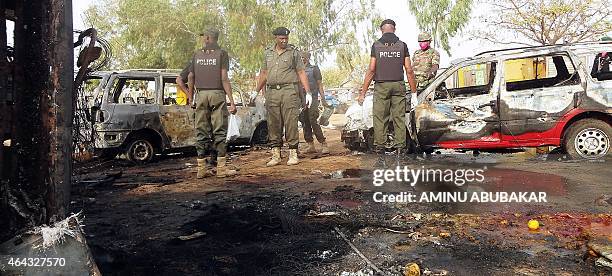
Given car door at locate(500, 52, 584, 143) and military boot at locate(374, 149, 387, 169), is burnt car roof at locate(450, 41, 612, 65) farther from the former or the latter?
military boot at locate(374, 149, 387, 169)

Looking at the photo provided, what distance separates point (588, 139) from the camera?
21.8ft

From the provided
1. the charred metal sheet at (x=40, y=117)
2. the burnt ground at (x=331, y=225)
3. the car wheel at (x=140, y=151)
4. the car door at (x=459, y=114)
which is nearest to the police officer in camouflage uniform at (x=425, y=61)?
the car door at (x=459, y=114)

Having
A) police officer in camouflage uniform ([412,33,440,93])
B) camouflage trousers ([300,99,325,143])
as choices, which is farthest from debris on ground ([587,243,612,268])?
camouflage trousers ([300,99,325,143])

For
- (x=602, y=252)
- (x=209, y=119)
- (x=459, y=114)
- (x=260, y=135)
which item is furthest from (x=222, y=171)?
(x=602, y=252)

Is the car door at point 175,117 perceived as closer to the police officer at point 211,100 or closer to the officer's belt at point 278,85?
the officer's belt at point 278,85

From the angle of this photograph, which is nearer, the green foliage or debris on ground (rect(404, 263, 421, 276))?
debris on ground (rect(404, 263, 421, 276))

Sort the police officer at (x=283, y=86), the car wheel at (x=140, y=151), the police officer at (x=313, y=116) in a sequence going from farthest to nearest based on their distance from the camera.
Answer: the police officer at (x=313, y=116)
the car wheel at (x=140, y=151)
the police officer at (x=283, y=86)

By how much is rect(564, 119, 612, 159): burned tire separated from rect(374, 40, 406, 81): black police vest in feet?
8.50

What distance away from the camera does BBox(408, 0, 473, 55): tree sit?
2484 centimetres

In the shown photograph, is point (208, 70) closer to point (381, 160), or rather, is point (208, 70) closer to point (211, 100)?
point (211, 100)

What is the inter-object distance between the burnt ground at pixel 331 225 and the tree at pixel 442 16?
20321 millimetres

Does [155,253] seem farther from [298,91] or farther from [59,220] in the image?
[298,91]

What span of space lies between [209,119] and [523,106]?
445cm

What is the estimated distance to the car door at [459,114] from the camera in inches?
273
